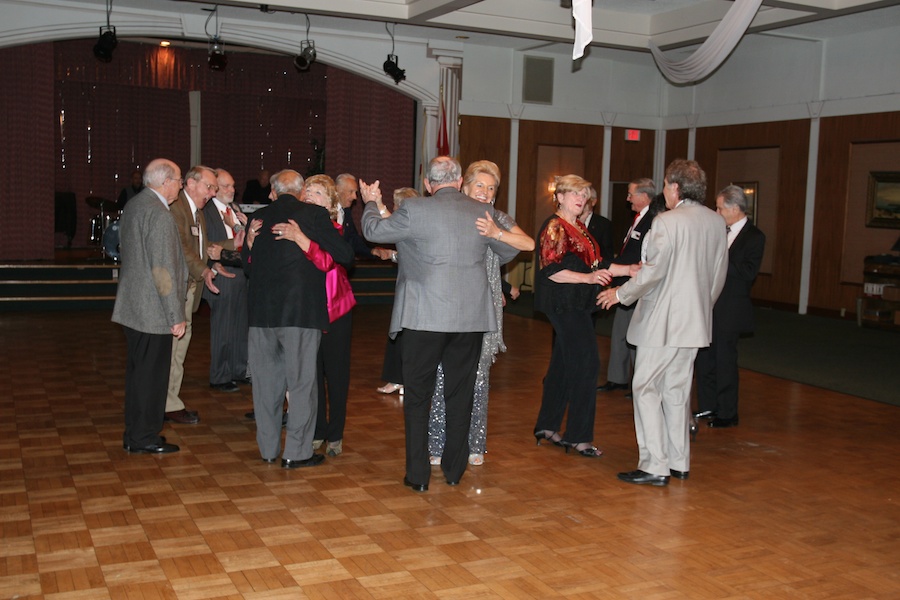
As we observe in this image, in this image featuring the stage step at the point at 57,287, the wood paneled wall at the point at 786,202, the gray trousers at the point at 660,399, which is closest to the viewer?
the gray trousers at the point at 660,399

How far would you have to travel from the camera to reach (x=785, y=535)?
394 centimetres

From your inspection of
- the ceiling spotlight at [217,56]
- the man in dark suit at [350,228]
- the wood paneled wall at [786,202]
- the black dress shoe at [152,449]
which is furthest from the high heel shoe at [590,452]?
the wood paneled wall at [786,202]

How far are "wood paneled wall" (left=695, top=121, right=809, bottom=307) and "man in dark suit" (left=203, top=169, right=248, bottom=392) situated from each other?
906 centimetres

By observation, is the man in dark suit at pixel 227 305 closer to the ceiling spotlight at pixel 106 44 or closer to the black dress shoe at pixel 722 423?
the black dress shoe at pixel 722 423

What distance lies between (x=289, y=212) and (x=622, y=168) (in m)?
11.4

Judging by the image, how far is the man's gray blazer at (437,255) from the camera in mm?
4145

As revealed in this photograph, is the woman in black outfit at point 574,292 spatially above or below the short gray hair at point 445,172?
below

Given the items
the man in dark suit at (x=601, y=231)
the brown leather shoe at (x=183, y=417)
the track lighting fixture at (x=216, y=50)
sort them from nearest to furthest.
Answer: the brown leather shoe at (x=183, y=417) < the man in dark suit at (x=601, y=231) < the track lighting fixture at (x=216, y=50)

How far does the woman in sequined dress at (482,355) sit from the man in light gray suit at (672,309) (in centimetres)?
59

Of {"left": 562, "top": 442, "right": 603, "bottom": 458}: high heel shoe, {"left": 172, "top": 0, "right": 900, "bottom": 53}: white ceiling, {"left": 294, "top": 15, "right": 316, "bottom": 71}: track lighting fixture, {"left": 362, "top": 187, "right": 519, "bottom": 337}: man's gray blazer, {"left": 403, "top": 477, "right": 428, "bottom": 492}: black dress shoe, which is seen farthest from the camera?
{"left": 294, "top": 15, "right": 316, "bottom": 71}: track lighting fixture

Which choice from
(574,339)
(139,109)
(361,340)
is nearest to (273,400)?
(574,339)

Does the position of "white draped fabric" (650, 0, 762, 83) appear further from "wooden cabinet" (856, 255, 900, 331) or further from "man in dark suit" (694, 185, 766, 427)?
"wooden cabinet" (856, 255, 900, 331)

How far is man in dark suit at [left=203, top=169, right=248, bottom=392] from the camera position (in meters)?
6.23

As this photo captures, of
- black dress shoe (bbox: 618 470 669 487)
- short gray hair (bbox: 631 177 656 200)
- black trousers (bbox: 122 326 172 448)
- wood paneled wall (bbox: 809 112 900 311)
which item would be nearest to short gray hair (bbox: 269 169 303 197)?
black trousers (bbox: 122 326 172 448)
